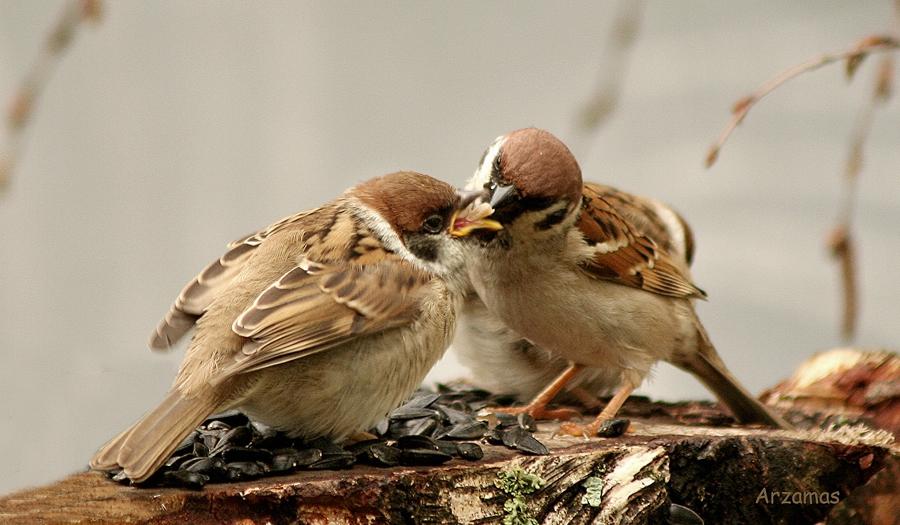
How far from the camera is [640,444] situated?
7.85 feet

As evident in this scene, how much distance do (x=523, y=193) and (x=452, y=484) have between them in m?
0.75

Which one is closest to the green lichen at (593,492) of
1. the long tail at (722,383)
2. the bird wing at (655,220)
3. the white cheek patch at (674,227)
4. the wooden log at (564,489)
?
the wooden log at (564,489)

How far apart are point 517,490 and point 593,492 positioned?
0.54ft

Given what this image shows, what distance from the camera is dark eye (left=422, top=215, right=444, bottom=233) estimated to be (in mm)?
2422

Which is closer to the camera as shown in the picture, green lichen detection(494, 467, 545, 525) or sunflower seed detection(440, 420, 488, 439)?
green lichen detection(494, 467, 545, 525)

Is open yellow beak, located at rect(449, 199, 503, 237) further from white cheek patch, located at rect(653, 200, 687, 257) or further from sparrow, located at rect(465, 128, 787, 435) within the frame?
white cheek patch, located at rect(653, 200, 687, 257)

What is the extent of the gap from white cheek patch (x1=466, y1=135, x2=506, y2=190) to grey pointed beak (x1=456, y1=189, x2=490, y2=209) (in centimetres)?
7

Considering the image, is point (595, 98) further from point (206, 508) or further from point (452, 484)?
point (206, 508)

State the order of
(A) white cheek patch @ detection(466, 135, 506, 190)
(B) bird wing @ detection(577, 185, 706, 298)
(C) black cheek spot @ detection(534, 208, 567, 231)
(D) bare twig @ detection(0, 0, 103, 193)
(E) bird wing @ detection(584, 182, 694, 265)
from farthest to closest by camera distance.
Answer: (E) bird wing @ detection(584, 182, 694, 265), (B) bird wing @ detection(577, 185, 706, 298), (C) black cheek spot @ detection(534, 208, 567, 231), (A) white cheek patch @ detection(466, 135, 506, 190), (D) bare twig @ detection(0, 0, 103, 193)

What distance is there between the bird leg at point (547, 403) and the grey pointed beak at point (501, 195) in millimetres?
582

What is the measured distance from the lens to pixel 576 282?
2775 millimetres

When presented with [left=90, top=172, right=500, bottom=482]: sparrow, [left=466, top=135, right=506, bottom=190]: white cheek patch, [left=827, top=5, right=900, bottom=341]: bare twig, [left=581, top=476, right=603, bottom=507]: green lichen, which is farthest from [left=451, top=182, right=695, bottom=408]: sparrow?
[left=581, top=476, right=603, bottom=507]: green lichen

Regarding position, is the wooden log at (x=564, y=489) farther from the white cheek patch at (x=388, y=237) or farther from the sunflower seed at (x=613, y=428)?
the white cheek patch at (x=388, y=237)

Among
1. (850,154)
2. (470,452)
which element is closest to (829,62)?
(850,154)
